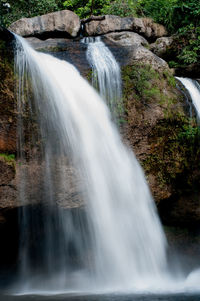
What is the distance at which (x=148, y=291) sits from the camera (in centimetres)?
371

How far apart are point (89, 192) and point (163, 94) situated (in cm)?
266

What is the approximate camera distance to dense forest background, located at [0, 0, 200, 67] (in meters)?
9.01

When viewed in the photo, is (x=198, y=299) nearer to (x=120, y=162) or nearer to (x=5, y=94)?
(x=120, y=162)

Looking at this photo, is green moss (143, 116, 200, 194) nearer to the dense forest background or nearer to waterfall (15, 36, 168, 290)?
waterfall (15, 36, 168, 290)

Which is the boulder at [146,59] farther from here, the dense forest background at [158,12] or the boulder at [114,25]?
the boulder at [114,25]

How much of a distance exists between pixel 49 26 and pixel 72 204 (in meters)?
7.19

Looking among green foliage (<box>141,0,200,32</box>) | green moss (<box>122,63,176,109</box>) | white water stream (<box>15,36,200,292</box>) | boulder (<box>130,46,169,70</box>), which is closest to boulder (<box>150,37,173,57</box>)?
green foliage (<box>141,0,200,32</box>)

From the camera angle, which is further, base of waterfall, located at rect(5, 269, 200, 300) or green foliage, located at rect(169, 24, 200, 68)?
green foliage, located at rect(169, 24, 200, 68)

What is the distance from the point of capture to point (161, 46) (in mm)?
9109

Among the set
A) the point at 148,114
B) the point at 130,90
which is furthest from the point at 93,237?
the point at 130,90

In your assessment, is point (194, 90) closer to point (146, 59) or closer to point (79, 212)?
point (146, 59)

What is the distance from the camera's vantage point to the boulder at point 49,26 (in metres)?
9.07

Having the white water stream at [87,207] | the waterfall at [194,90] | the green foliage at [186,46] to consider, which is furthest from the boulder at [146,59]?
the green foliage at [186,46]

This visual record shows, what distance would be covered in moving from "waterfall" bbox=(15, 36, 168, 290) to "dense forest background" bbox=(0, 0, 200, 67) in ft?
18.0
